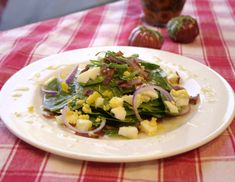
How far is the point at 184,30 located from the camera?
4.82 feet

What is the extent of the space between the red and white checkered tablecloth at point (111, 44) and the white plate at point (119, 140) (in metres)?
0.05

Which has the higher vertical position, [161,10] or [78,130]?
[78,130]

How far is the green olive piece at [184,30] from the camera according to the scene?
4.82 ft

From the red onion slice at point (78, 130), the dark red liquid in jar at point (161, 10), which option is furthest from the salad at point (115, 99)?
the dark red liquid in jar at point (161, 10)

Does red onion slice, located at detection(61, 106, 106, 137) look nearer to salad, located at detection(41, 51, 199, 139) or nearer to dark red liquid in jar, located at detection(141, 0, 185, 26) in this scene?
salad, located at detection(41, 51, 199, 139)

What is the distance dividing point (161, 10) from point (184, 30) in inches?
7.9

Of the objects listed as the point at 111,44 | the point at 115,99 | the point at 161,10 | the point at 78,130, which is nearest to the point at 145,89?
the point at 115,99

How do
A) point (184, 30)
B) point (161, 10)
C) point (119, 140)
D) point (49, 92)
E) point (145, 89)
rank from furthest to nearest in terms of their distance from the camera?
1. point (161, 10)
2. point (184, 30)
3. point (49, 92)
4. point (145, 89)
5. point (119, 140)

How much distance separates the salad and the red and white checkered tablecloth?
0.31 feet

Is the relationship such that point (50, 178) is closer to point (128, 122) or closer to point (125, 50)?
point (128, 122)

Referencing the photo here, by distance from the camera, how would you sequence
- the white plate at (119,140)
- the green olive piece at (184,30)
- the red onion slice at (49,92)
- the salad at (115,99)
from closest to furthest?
the white plate at (119,140) < the salad at (115,99) < the red onion slice at (49,92) < the green olive piece at (184,30)

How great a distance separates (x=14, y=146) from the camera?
32.8 inches

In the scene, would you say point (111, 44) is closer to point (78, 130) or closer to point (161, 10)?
point (161, 10)

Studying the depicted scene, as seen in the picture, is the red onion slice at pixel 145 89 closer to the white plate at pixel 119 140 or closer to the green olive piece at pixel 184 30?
the white plate at pixel 119 140
